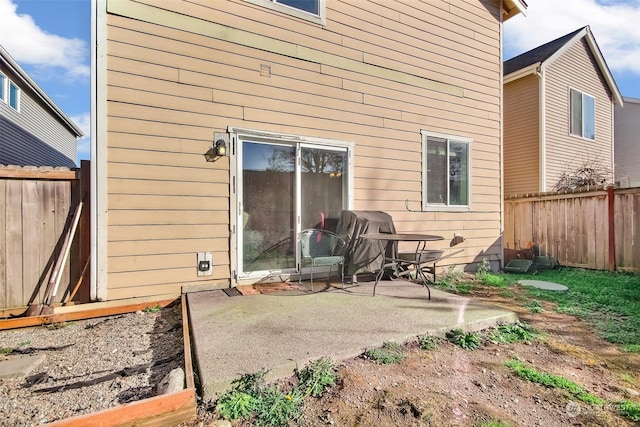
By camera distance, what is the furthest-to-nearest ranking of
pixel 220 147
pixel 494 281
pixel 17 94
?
pixel 17 94
pixel 494 281
pixel 220 147

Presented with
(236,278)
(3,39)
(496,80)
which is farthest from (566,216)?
(3,39)

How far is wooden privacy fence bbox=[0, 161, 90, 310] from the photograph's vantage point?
3395 mm

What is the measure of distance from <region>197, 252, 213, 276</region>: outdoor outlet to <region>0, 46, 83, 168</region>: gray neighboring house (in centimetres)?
911

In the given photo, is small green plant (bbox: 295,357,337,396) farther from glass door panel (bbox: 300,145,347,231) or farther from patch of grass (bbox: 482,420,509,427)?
glass door panel (bbox: 300,145,347,231)

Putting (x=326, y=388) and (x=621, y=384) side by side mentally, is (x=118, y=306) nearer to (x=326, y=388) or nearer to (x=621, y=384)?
(x=326, y=388)

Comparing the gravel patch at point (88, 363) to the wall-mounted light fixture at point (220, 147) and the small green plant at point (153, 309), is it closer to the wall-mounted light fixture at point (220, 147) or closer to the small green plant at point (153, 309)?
the small green plant at point (153, 309)

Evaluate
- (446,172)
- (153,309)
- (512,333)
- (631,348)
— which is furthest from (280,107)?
(631,348)

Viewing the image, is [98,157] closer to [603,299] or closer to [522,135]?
[603,299]

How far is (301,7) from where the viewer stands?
15.0 feet

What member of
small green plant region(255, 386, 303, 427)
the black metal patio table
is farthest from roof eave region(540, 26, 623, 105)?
small green plant region(255, 386, 303, 427)

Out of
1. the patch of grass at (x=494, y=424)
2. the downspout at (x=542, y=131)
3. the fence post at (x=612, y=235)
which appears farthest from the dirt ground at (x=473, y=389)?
the downspout at (x=542, y=131)

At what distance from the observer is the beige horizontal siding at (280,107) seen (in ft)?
11.9

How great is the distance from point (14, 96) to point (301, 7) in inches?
443

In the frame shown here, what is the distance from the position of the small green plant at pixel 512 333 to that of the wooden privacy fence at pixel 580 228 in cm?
442
